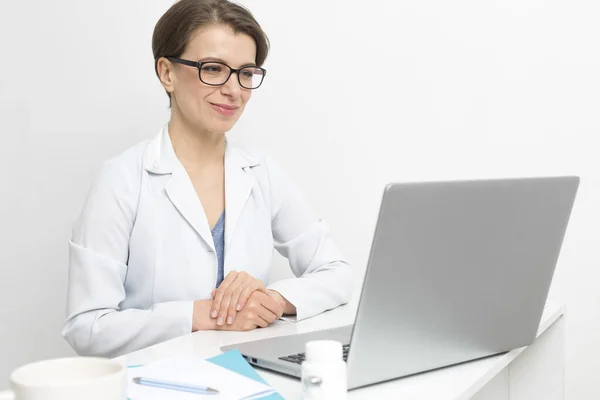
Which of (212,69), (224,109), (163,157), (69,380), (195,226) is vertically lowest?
(69,380)

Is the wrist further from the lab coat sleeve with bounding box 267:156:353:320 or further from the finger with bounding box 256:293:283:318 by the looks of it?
the lab coat sleeve with bounding box 267:156:353:320

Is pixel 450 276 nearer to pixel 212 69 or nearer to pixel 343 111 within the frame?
pixel 212 69

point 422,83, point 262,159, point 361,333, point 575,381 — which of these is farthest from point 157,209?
point 575,381

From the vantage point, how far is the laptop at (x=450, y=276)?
1008mm

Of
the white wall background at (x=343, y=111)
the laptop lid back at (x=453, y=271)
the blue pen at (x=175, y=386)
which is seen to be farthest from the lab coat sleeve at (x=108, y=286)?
the white wall background at (x=343, y=111)

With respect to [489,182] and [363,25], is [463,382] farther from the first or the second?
[363,25]

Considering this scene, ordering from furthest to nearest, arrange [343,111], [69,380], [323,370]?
[343,111] < [323,370] < [69,380]

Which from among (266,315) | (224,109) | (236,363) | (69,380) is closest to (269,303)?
(266,315)

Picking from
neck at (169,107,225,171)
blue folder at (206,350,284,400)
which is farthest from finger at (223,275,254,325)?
neck at (169,107,225,171)

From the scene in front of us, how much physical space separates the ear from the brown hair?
0.8 inches

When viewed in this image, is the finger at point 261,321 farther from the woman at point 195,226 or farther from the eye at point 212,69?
the eye at point 212,69

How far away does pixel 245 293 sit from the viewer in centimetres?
160

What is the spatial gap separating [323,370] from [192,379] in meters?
0.26

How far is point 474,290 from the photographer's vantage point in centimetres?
115
